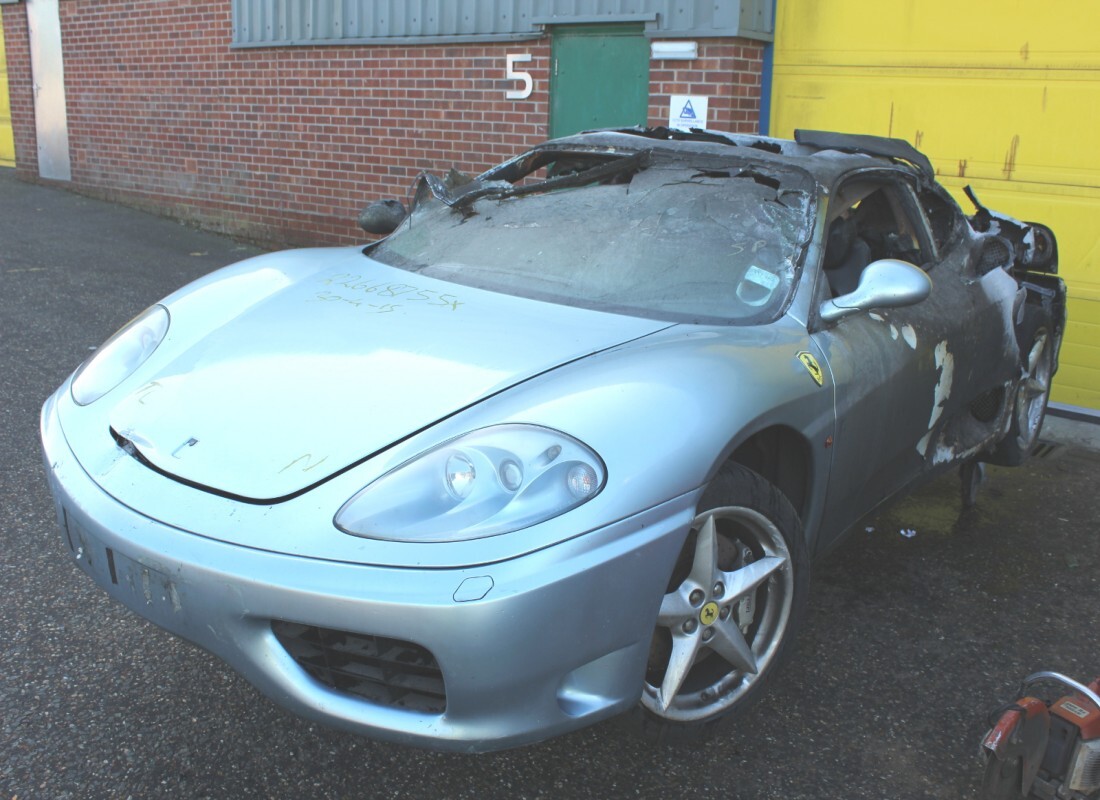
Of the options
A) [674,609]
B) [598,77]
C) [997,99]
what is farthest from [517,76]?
[674,609]

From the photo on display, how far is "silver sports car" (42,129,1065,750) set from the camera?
200 centimetres

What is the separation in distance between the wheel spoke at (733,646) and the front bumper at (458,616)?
1.06 ft

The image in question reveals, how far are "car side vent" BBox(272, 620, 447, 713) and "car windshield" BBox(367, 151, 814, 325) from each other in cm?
120

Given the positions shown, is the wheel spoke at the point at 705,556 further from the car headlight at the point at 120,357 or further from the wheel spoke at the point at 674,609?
the car headlight at the point at 120,357

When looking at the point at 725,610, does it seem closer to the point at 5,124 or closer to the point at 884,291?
the point at 884,291

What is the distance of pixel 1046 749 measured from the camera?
2.25 meters

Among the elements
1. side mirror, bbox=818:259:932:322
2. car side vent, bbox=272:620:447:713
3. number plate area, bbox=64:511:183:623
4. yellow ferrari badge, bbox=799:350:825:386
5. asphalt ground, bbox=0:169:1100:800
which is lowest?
asphalt ground, bbox=0:169:1100:800

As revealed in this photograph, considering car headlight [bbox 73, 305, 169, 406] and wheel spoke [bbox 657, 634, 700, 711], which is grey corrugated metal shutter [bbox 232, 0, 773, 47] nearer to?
car headlight [bbox 73, 305, 169, 406]

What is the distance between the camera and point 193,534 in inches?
82.7

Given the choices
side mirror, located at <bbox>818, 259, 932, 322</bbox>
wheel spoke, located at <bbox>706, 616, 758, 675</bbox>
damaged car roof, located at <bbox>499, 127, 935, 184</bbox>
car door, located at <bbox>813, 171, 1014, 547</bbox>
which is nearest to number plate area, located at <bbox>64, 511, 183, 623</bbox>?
wheel spoke, located at <bbox>706, 616, 758, 675</bbox>

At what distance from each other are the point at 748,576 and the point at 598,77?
5.65 meters

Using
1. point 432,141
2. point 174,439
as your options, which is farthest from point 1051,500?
point 432,141

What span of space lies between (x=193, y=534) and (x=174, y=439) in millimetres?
Answer: 350

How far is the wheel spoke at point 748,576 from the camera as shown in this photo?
2.39 m
